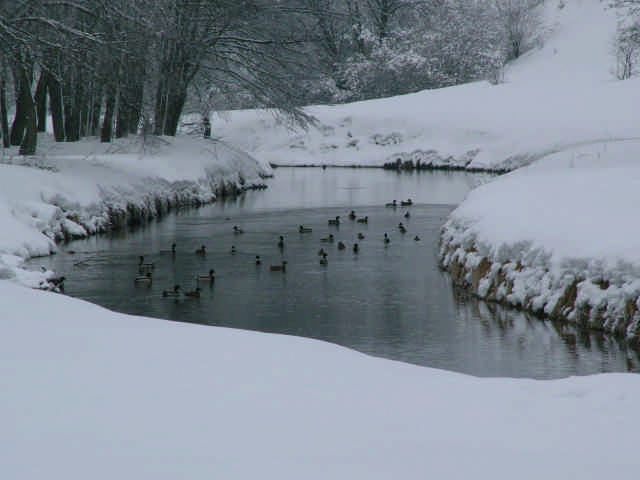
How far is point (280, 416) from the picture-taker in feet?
22.2

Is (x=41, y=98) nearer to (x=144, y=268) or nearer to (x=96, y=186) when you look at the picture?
(x=96, y=186)

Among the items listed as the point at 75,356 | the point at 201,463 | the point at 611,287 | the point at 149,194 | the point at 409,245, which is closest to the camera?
the point at 201,463

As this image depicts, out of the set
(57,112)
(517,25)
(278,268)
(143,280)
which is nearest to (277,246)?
(278,268)

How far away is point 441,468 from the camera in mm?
5965

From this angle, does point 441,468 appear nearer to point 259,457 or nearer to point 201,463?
point 259,457

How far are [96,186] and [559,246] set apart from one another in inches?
644

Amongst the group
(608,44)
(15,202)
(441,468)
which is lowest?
(441,468)

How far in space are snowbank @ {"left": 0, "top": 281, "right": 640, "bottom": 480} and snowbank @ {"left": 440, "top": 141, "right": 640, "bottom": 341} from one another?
698cm

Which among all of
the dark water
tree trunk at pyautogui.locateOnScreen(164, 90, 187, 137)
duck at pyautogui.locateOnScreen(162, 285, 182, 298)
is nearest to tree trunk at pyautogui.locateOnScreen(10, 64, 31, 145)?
the dark water

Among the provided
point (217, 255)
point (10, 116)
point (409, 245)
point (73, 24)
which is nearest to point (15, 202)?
point (217, 255)

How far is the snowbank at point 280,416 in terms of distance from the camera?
5938 millimetres

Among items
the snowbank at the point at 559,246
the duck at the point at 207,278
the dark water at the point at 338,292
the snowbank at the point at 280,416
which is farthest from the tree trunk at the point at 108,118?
the snowbank at the point at 280,416

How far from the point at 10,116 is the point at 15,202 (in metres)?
49.0

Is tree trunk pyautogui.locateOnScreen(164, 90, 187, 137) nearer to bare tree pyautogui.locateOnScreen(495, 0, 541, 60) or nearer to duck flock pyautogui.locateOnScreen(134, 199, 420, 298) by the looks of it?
duck flock pyautogui.locateOnScreen(134, 199, 420, 298)
